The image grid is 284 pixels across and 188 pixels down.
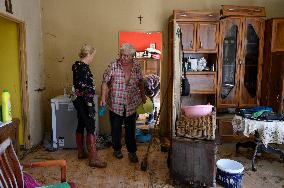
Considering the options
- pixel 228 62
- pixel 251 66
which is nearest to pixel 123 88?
pixel 228 62

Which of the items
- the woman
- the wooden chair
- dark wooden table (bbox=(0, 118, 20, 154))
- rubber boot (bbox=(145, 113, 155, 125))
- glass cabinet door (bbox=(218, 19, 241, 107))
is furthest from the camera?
rubber boot (bbox=(145, 113, 155, 125))

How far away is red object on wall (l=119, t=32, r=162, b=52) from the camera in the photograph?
4.10 m

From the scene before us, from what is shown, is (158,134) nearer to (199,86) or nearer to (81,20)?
(199,86)

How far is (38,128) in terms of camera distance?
3.87 meters

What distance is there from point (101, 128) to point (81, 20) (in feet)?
5.70

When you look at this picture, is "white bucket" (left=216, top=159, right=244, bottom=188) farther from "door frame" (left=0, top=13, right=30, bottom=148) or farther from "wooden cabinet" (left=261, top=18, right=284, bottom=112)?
"door frame" (left=0, top=13, right=30, bottom=148)

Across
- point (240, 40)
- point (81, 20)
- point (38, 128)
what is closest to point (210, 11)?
point (240, 40)

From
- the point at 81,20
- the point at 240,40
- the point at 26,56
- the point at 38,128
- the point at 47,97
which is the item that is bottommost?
the point at 38,128

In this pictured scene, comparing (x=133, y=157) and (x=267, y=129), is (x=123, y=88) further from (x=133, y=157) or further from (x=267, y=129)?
(x=267, y=129)

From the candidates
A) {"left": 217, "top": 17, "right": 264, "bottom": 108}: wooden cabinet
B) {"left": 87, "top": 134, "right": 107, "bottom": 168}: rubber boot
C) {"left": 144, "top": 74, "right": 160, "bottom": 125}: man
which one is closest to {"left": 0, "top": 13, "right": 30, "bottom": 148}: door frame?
{"left": 87, "top": 134, "right": 107, "bottom": 168}: rubber boot

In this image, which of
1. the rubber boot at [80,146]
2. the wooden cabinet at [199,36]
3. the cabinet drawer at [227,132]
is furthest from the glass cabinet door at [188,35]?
the rubber boot at [80,146]

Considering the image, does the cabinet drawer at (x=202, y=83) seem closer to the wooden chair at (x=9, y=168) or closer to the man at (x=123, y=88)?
the man at (x=123, y=88)

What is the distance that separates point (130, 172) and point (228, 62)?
223 centimetres

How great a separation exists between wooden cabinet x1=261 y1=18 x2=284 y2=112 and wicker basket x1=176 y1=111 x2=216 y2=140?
174cm
